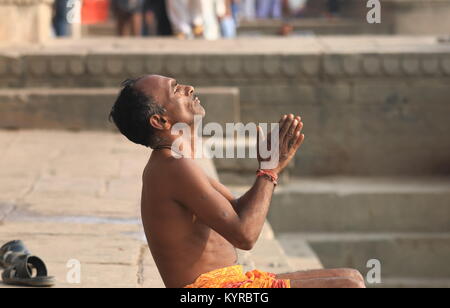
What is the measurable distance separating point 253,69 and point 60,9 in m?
5.61


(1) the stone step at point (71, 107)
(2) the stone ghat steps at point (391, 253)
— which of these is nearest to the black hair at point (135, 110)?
(2) the stone ghat steps at point (391, 253)

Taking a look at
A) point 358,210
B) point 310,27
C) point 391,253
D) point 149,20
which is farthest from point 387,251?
point 310,27

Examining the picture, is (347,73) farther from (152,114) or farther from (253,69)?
(152,114)

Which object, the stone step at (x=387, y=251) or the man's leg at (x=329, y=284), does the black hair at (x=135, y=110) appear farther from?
the stone step at (x=387, y=251)

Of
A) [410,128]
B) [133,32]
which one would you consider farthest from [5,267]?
[133,32]

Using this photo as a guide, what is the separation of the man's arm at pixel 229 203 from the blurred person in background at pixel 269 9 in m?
16.0

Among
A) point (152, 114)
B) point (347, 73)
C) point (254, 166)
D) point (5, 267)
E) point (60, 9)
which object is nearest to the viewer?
point (152, 114)

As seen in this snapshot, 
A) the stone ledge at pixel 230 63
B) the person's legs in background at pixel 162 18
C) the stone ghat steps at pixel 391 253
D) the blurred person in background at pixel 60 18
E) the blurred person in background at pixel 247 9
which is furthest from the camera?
the blurred person in background at pixel 247 9

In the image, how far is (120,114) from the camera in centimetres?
379

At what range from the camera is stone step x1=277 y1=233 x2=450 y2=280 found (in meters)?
7.99

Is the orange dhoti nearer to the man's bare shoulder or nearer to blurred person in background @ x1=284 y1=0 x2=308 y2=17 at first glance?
the man's bare shoulder

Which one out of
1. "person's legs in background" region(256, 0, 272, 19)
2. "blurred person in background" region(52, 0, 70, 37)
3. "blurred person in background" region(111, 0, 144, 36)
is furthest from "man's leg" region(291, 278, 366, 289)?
"person's legs in background" region(256, 0, 272, 19)

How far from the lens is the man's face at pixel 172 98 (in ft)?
12.4

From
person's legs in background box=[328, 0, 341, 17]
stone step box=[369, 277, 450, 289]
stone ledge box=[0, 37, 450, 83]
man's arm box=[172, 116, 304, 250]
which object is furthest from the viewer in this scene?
person's legs in background box=[328, 0, 341, 17]
